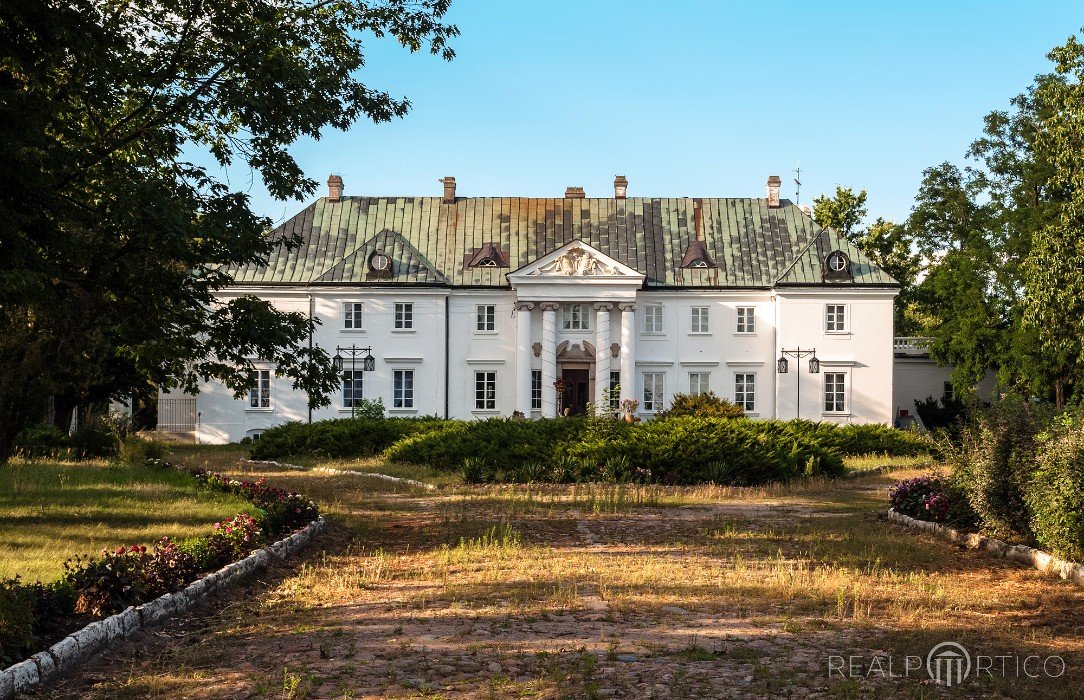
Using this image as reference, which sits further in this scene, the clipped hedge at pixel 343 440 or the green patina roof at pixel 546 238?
the green patina roof at pixel 546 238

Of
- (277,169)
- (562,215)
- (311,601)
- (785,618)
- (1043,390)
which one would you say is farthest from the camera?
(562,215)

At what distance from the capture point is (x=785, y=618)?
893cm

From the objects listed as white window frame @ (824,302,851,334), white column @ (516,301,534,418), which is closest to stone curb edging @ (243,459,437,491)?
white column @ (516,301,534,418)

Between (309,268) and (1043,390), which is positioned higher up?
(309,268)

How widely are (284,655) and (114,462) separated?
709 inches

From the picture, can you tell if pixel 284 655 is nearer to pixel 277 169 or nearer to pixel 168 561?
pixel 168 561

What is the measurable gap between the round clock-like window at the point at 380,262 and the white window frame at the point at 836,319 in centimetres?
1772

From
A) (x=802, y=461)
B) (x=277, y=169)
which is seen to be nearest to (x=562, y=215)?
(x=802, y=461)

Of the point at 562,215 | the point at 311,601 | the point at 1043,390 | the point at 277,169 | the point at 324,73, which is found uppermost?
the point at 562,215

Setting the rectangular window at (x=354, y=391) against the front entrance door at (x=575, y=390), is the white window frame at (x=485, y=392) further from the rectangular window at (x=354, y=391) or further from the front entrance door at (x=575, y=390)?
the rectangular window at (x=354, y=391)

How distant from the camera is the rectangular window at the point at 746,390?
42906 mm

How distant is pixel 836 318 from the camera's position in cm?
4250

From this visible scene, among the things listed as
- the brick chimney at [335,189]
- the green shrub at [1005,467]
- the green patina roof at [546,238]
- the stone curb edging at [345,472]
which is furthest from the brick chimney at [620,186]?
the green shrub at [1005,467]

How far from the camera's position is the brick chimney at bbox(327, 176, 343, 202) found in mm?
47438
